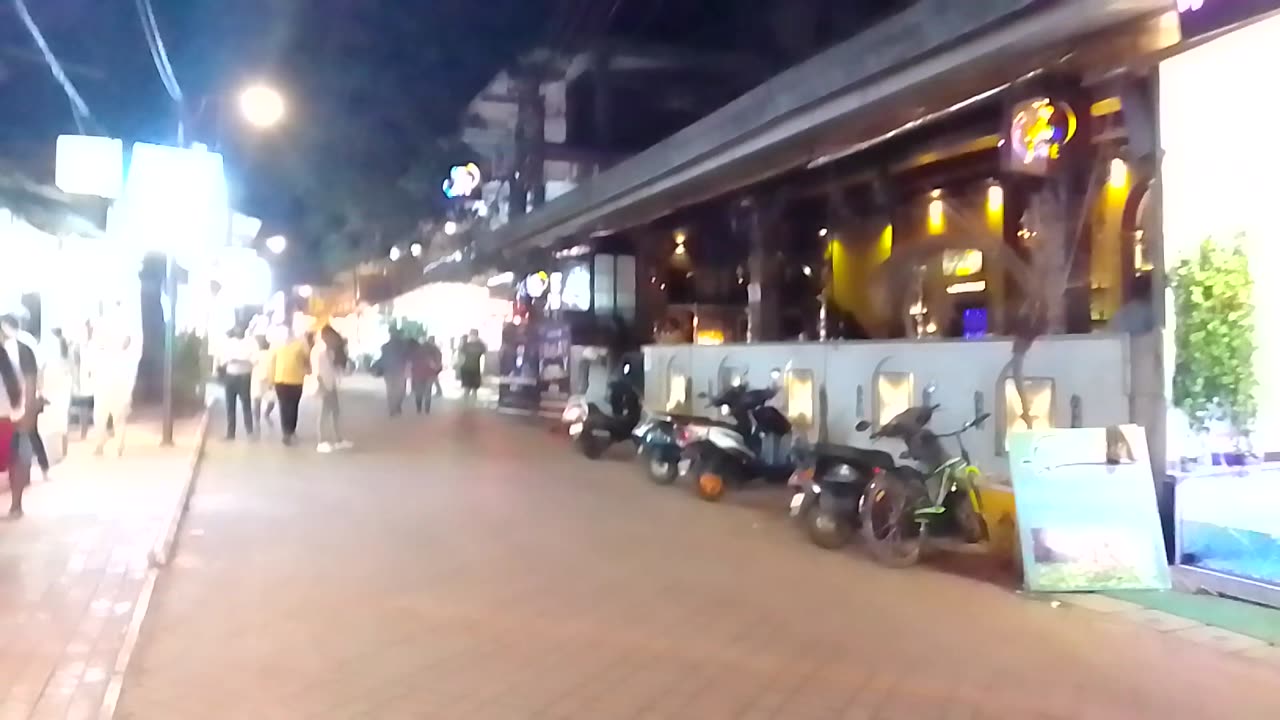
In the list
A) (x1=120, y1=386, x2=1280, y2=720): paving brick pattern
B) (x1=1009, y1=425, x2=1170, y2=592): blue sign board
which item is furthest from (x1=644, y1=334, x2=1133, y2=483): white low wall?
(x1=120, y1=386, x2=1280, y2=720): paving brick pattern

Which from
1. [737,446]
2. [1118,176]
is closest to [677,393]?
[737,446]

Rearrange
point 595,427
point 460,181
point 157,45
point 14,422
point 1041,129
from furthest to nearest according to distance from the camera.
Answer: point 460,181 → point 595,427 → point 157,45 → point 14,422 → point 1041,129

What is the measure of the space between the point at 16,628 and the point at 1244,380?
759 centimetres

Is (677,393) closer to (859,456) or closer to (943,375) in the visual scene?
(943,375)

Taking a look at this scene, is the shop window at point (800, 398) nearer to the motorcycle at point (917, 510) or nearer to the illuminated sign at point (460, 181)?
the motorcycle at point (917, 510)

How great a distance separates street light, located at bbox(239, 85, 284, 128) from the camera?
43.4ft

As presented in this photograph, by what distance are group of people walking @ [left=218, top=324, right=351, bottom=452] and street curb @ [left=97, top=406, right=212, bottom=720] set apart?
9.10 feet

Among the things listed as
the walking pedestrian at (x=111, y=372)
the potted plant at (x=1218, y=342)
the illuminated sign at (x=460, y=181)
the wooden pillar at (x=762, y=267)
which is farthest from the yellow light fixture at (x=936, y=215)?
the walking pedestrian at (x=111, y=372)

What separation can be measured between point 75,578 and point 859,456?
5686mm

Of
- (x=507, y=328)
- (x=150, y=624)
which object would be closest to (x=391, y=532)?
(x=150, y=624)

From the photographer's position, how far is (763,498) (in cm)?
1090

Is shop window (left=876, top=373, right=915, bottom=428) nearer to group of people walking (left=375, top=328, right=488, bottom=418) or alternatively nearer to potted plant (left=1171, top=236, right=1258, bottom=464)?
potted plant (left=1171, top=236, right=1258, bottom=464)

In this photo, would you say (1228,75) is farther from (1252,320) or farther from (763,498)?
(763,498)

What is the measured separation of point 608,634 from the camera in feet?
19.9
